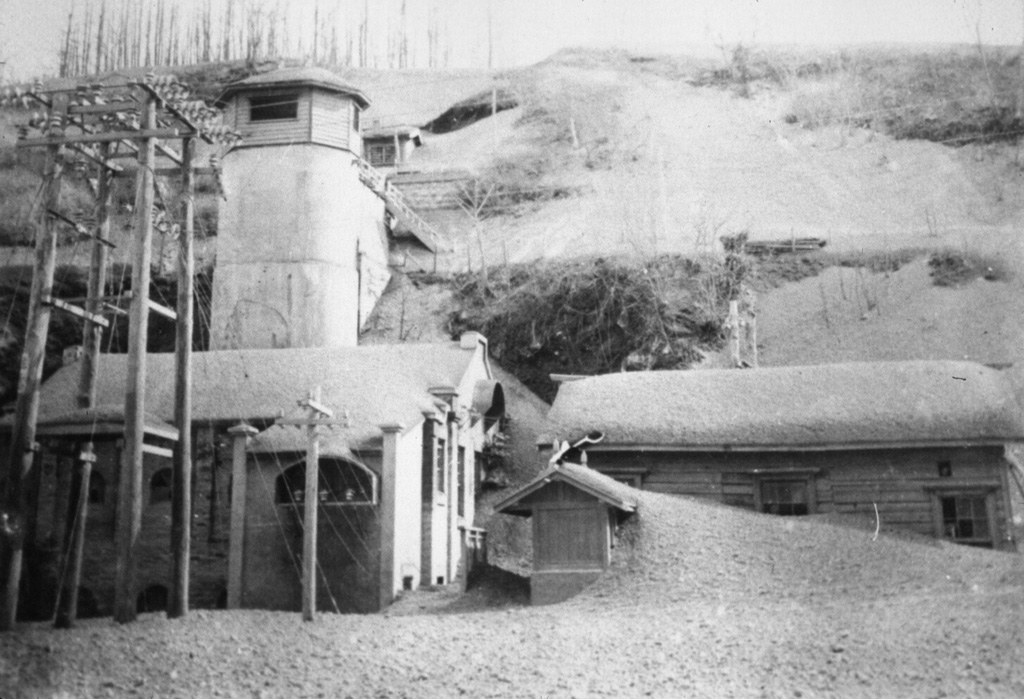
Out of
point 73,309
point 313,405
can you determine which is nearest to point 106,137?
point 73,309

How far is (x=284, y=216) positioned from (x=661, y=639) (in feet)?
80.4

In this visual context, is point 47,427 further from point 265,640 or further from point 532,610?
point 532,610

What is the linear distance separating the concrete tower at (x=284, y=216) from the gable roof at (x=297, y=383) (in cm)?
868

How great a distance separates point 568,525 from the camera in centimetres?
1725

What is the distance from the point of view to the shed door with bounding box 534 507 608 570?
17.0 metres

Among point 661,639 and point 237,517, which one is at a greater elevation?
A: point 237,517

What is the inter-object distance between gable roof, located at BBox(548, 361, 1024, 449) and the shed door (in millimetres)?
3340

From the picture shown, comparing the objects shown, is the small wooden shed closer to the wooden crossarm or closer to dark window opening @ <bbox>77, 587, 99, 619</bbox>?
the wooden crossarm

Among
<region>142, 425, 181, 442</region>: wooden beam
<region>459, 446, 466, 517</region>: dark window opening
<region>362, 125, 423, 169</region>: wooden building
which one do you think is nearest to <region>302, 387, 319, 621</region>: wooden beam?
<region>142, 425, 181, 442</region>: wooden beam

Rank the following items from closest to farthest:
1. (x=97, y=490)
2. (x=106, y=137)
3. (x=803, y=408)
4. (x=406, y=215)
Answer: (x=106, y=137), (x=803, y=408), (x=97, y=490), (x=406, y=215)

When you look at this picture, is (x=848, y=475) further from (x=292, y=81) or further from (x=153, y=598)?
(x=292, y=81)

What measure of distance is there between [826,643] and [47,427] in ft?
48.3

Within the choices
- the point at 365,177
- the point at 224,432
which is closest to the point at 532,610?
the point at 224,432

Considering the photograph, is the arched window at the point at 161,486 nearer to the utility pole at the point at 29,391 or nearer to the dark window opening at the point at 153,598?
the dark window opening at the point at 153,598
